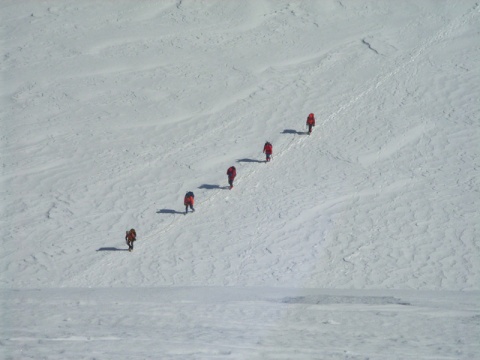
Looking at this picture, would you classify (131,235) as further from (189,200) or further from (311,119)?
(311,119)

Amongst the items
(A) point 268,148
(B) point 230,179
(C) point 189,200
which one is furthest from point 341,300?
(A) point 268,148

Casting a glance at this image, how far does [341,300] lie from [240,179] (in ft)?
31.0

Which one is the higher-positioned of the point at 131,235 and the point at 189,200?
the point at 189,200

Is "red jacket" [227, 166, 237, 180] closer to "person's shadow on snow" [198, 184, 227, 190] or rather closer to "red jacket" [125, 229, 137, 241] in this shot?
"person's shadow on snow" [198, 184, 227, 190]

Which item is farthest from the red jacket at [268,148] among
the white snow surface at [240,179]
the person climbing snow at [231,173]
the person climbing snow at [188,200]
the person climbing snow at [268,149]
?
the person climbing snow at [188,200]

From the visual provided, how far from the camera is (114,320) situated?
1136 centimetres

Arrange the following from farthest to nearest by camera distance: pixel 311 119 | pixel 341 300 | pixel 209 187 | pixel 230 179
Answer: pixel 311 119, pixel 209 187, pixel 230 179, pixel 341 300

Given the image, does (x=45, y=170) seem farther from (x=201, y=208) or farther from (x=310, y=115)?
(x=310, y=115)

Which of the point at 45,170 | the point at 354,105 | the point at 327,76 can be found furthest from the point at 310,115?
the point at 45,170

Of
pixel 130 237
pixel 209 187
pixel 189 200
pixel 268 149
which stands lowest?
pixel 130 237

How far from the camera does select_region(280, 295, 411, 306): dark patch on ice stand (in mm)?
12750

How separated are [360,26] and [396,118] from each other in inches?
346

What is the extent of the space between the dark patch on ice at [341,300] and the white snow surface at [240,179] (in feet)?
0.32

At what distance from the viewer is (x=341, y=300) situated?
513 inches
